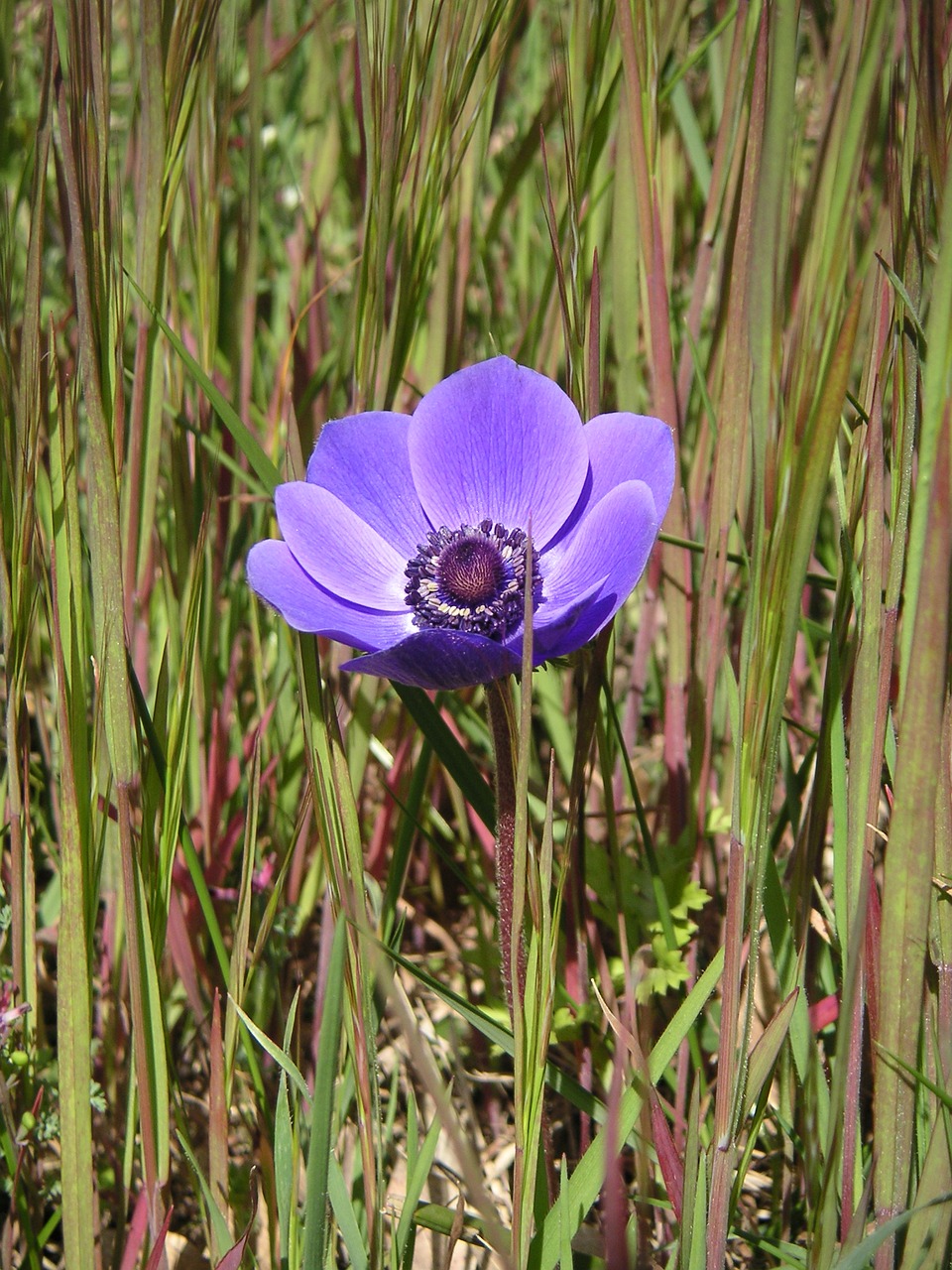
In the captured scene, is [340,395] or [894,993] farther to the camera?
[340,395]

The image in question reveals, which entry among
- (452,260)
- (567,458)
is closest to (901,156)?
(567,458)

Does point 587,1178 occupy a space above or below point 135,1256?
above

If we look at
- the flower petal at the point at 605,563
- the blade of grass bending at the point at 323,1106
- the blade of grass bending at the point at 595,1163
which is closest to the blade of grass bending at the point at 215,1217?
the blade of grass bending at the point at 323,1106

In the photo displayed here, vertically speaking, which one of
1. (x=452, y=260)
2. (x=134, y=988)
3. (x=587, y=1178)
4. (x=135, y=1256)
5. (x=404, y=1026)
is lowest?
(x=135, y=1256)

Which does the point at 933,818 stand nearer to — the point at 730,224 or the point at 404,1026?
the point at 404,1026

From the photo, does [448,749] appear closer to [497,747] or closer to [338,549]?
[497,747]

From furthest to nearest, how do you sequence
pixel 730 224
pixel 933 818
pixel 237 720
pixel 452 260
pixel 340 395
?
pixel 340 395 < pixel 237 720 < pixel 452 260 < pixel 730 224 < pixel 933 818

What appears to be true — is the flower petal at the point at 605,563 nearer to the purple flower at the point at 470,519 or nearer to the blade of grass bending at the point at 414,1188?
the purple flower at the point at 470,519
